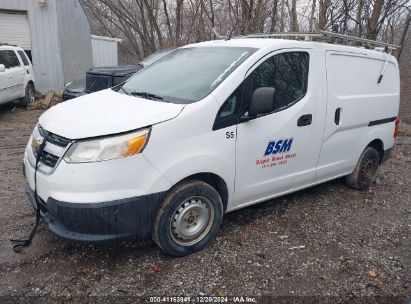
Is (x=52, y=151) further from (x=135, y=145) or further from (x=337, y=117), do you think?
(x=337, y=117)

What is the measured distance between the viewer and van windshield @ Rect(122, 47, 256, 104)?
Answer: 3301 mm

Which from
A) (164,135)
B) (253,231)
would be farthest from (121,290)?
(253,231)

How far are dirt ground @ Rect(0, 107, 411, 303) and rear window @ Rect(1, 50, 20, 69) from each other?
6.98 metres

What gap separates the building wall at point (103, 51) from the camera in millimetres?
20145

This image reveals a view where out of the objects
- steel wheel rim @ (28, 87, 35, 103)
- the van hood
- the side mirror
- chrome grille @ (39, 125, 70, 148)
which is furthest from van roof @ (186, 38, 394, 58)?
steel wheel rim @ (28, 87, 35, 103)

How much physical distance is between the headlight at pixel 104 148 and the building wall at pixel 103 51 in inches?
731

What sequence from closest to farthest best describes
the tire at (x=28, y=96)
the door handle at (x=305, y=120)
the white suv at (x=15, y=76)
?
1. the door handle at (x=305, y=120)
2. the white suv at (x=15, y=76)
3. the tire at (x=28, y=96)

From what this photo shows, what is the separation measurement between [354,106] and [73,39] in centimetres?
1426

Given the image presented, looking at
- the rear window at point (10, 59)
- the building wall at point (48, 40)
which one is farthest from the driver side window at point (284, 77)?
the building wall at point (48, 40)

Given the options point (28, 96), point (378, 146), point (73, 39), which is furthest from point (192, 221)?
point (73, 39)

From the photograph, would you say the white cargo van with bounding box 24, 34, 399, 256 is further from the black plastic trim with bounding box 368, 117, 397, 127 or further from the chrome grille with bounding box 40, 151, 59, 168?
the black plastic trim with bounding box 368, 117, 397, 127

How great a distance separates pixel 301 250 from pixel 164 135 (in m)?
1.80

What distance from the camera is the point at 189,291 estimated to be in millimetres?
2893

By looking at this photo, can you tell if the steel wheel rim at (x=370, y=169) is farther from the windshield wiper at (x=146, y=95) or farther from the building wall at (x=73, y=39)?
the building wall at (x=73, y=39)
